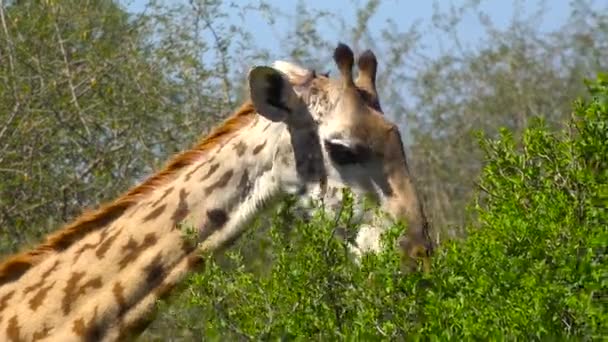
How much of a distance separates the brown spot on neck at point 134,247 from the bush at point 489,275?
632 millimetres

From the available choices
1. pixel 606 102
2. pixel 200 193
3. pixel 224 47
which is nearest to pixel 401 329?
pixel 606 102

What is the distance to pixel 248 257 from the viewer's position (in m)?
9.09

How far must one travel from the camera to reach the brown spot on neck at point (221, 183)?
6.14 meters

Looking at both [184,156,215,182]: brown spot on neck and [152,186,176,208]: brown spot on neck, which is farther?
[184,156,215,182]: brown spot on neck

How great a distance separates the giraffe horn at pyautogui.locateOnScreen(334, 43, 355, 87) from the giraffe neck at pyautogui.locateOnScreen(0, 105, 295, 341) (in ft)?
1.35

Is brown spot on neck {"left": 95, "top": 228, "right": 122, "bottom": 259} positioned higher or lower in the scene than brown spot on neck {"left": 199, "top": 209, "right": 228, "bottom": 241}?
higher

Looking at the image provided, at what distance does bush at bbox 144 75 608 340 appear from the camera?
172 inches

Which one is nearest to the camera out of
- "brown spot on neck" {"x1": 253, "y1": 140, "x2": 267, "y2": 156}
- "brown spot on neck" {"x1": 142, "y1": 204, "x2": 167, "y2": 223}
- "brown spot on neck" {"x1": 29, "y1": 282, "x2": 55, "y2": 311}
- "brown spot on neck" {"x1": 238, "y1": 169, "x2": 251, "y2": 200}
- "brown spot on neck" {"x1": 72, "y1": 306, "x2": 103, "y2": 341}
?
"brown spot on neck" {"x1": 72, "y1": 306, "x2": 103, "y2": 341}

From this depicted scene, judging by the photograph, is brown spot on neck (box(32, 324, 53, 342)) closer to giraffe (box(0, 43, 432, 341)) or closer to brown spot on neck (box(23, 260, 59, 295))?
giraffe (box(0, 43, 432, 341))

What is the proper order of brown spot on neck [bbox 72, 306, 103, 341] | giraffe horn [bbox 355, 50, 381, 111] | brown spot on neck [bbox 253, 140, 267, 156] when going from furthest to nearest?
giraffe horn [bbox 355, 50, 381, 111] < brown spot on neck [bbox 253, 140, 267, 156] < brown spot on neck [bbox 72, 306, 103, 341]

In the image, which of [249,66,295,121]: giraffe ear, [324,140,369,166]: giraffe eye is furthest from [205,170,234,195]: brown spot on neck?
[324,140,369,166]: giraffe eye

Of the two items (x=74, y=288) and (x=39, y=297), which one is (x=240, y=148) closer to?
(x=74, y=288)

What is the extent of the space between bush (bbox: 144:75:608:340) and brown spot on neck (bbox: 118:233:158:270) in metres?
0.63

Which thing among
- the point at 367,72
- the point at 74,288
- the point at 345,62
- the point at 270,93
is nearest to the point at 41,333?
the point at 74,288
